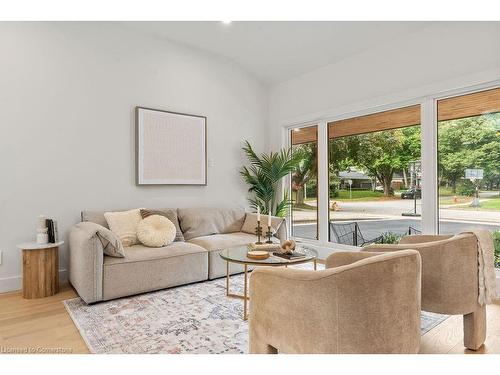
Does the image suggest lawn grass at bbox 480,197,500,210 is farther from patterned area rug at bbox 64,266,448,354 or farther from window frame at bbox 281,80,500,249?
patterned area rug at bbox 64,266,448,354

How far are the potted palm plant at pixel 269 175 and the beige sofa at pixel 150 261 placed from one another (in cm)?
87

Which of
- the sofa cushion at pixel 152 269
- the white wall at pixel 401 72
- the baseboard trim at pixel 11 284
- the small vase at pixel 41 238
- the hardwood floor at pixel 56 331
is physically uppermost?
the white wall at pixel 401 72

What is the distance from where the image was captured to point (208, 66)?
4.57m

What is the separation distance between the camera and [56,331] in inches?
89.7

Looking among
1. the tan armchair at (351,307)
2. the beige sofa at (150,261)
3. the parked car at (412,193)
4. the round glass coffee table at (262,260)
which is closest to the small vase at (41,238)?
the beige sofa at (150,261)

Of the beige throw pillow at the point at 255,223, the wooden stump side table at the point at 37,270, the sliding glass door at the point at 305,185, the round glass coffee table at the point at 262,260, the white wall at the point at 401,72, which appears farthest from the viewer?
the sliding glass door at the point at 305,185

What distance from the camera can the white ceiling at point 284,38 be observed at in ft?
11.8

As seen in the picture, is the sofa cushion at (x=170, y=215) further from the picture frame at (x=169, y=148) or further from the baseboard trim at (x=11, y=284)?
the baseboard trim at (x=11, y=284)

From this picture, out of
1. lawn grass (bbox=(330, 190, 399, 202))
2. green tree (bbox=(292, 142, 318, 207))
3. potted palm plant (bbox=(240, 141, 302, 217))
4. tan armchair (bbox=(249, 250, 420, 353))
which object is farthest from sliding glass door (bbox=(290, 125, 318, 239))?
tan armchair (bbox=(249, 250, 420, 353))

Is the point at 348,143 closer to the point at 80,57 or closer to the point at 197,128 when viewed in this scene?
the point at 197,128

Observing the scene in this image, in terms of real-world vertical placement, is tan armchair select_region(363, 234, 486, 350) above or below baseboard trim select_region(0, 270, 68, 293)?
above

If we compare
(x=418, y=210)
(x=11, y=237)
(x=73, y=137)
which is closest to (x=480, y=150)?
(x=418, y=210)

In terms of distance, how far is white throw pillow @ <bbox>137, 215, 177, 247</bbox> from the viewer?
130 inches
